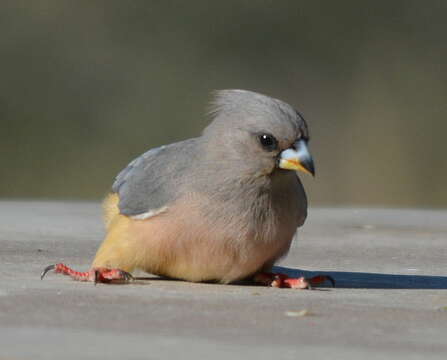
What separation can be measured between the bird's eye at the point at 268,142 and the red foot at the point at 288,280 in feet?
2.14

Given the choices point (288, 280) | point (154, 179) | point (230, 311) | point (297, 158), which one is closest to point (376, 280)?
point (288, 280)

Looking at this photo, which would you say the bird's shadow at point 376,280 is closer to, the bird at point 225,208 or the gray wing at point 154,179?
the bird at point 225,208

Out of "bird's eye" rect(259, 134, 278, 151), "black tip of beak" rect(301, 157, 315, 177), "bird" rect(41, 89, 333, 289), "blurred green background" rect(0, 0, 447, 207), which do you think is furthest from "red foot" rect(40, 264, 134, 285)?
"blurred green background" rect(0, 0, 447, 207)

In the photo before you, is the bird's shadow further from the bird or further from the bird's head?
the bird's head

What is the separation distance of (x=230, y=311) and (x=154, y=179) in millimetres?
1411

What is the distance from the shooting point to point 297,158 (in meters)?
6.08

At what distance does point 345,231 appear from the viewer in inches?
373

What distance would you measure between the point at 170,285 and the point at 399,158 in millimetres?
11214

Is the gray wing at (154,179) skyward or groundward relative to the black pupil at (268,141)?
groundward

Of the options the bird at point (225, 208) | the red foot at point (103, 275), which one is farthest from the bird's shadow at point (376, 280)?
the red foot at point (103, 275)

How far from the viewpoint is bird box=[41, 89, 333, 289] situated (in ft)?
20.0

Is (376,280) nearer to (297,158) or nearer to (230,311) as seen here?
(297,158)

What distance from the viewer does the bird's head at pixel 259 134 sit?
20.2ft

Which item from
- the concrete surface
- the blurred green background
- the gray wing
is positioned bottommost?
the concrete surface
